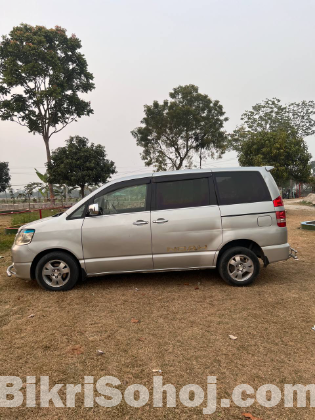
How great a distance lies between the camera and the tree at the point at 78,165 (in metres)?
24.2

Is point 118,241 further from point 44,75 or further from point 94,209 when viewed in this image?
point 44,75

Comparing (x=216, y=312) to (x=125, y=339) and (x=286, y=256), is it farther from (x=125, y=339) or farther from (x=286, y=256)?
(x=286, y=256)

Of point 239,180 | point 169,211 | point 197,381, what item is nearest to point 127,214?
point 169,211

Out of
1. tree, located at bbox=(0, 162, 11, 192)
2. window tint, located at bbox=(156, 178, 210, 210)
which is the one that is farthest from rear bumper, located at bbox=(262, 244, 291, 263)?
tree, located at bbox=(0, 162, 11, 192)

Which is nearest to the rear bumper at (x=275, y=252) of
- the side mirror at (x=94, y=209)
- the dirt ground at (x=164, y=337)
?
the dirt ground at (x=164, y=337)

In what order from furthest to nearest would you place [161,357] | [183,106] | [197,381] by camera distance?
[183,106] < [161,357] < [197,381]

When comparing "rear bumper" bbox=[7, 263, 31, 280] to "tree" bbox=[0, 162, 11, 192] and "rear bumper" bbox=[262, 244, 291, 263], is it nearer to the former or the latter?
"rear bumper" bbox=[262, 244, 291, 263]

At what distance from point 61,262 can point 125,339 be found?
6.30ft

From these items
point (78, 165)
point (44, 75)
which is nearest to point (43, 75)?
point (44, 75)

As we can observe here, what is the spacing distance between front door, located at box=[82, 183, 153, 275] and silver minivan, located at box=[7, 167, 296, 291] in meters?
0.02

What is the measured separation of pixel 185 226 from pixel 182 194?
21.1 inches

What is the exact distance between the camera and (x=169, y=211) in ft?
14.5

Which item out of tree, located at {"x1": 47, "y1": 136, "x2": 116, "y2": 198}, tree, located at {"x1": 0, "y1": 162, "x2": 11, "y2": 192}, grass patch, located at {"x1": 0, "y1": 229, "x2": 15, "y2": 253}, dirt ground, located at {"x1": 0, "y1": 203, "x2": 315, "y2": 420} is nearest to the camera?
dirt ground, located at {"x1": 0, "y1": 203, "x2": 315, "y2": 420}

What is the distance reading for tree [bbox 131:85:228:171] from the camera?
2797 cm
